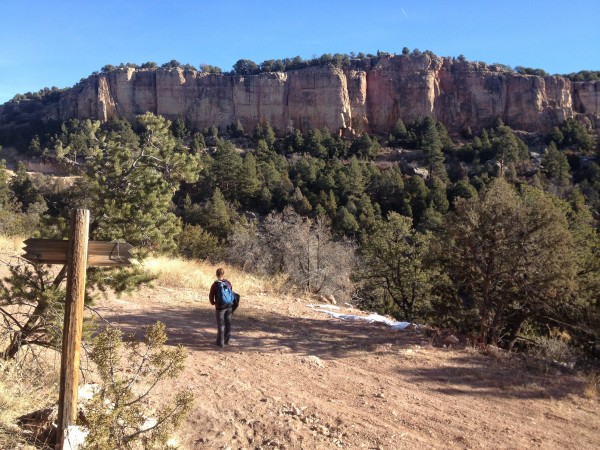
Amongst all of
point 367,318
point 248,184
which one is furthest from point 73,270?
point 248,184

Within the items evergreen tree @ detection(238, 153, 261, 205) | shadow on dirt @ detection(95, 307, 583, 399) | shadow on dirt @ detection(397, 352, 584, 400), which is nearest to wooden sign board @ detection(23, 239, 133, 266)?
shadow on dirt @ detection(95, 307, 583, 399)

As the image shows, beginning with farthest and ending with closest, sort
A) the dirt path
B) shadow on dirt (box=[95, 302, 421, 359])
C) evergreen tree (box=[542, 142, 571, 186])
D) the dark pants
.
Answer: evergreen tree (box=[542, 142, 571, 186])
shadow on dirt (box=[95, 302, 421, 359])
the dark pants
the dirt path

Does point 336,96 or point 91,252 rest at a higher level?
point 336,96

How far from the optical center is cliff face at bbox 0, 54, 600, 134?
6681 cm

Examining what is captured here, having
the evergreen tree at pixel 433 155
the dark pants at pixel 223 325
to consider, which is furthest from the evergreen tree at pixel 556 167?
the dark pants at pixel 223 325

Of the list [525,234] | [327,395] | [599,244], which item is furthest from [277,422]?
[599,244]

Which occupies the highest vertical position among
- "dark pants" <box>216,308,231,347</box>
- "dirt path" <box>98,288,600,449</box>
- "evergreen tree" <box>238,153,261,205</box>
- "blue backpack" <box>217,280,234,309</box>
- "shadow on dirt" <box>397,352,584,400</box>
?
"evergreen tree" <box>238,153,261,205</box>

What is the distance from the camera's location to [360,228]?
99.8 feet

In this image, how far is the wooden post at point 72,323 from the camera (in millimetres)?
2783

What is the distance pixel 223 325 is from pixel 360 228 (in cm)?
2451

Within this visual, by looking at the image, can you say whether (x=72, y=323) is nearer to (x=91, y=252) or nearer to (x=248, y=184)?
(x=91, y=252)

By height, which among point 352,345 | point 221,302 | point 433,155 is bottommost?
point 352,345

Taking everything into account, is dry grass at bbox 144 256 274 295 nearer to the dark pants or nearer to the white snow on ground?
the white snow on ground

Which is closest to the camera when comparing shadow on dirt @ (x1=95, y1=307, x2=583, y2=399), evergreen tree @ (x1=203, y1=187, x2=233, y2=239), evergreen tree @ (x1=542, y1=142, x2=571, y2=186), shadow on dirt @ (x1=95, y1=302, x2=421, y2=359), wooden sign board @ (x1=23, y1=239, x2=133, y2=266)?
wooden sign board @ (x1=23, y1=239, x2=133, y2=266)
